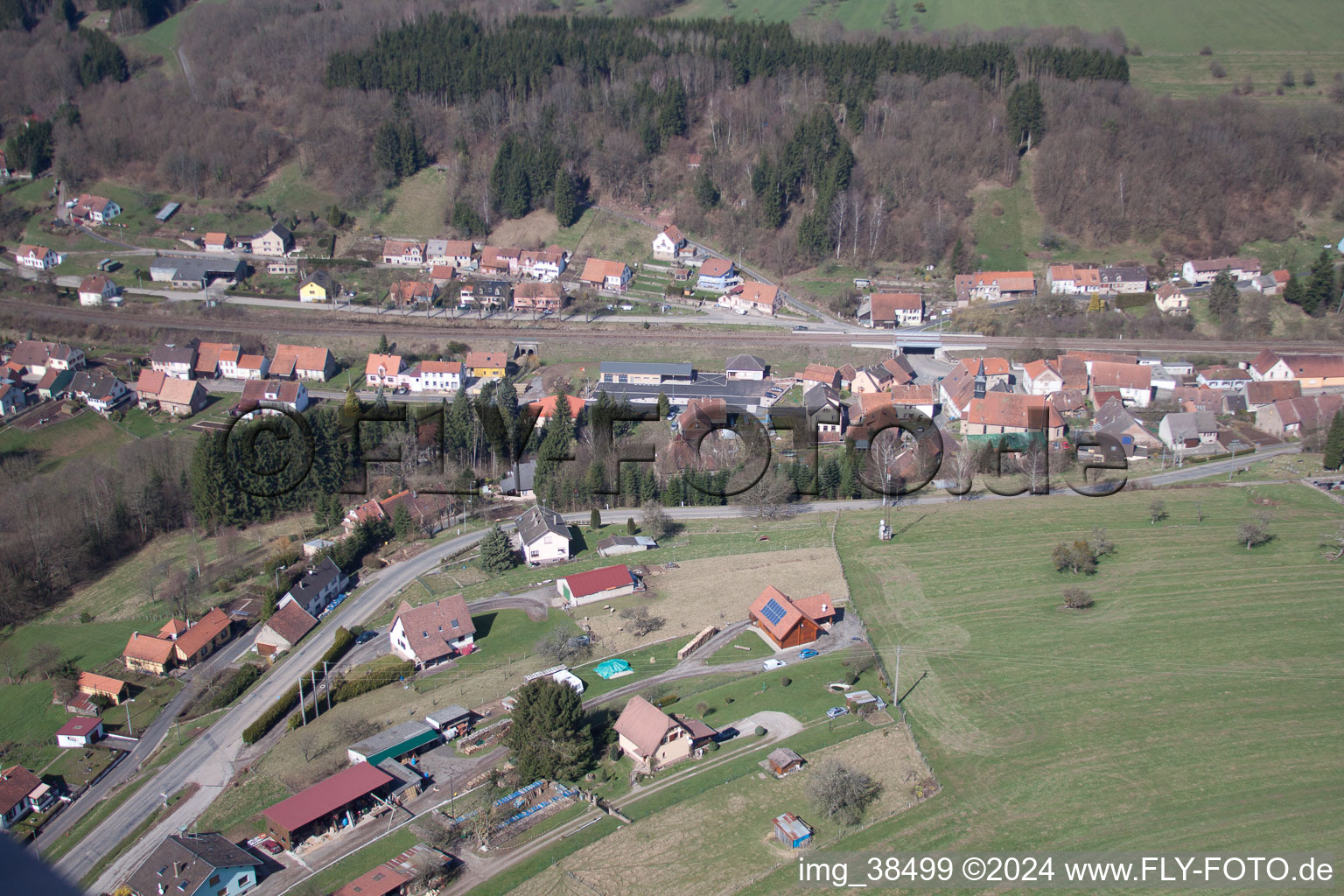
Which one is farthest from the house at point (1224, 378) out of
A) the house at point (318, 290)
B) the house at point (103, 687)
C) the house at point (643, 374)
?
the house at point (318, 290)

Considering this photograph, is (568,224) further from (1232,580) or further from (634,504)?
(1232,580)

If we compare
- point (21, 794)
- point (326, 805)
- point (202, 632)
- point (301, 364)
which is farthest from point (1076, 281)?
point (21, 794)

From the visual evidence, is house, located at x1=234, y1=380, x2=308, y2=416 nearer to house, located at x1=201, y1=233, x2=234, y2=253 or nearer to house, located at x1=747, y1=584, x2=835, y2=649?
house, located at x1=201, y1=233, x2=234, y2=253

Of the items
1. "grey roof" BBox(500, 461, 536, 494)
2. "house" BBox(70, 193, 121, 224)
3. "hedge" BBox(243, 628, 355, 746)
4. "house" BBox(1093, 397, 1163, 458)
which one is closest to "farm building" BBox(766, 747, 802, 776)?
"hedge" BBox(243, 628, 355, 746)

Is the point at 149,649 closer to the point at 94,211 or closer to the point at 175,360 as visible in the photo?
the point at 175,360

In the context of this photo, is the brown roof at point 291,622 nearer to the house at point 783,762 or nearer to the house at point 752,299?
the house at point 783,762

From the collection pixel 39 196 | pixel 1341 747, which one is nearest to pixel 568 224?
pixel 39 196
